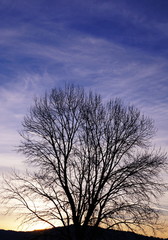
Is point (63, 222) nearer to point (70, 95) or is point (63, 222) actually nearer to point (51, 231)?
point (51, 231)

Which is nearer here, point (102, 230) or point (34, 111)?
point (102, 230)

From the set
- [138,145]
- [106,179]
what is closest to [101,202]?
[106,179]

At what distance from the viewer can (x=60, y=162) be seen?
1606 cm

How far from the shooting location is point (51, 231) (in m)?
15.1

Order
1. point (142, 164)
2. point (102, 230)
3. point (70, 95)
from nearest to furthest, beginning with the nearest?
point (102, 230) < point (142, 164) < point (70, 95)

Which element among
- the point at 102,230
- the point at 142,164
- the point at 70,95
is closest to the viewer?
the point at 102,230

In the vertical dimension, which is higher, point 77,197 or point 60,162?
point 60,162

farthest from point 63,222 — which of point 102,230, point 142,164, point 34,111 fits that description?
point 34,111

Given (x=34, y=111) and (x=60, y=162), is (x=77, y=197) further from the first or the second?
(x=34, y=111)

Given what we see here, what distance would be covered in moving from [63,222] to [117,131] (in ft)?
17.8

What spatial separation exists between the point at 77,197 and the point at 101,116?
14.6ft

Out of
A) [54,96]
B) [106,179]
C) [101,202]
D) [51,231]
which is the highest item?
[54,96]

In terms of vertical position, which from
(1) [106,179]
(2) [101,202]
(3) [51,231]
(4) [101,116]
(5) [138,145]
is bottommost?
(3) [51,231]

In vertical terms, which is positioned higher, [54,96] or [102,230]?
[54,96]
